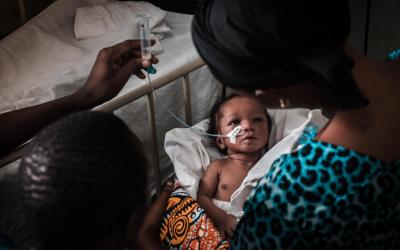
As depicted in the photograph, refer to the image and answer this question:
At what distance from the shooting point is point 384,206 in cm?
95

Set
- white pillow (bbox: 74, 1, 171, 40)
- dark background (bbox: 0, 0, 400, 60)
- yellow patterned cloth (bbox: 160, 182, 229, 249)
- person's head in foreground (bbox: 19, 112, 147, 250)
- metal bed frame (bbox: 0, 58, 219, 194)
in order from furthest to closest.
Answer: dark background (bbox: 0, 0, 400, 60) → white pillow (bbox: 74, 1, 171, 40) → yellow patterned cloth (bbox: 160, 182, 229, 249) → metal bed frame (bbox: 0, 58, 219, 194) → person's head in foreground (bbox: 19, 112, 147, 250)

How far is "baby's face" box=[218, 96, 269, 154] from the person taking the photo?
177 cm

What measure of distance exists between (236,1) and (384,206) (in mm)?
488

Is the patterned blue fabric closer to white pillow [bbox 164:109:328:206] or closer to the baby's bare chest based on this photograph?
white pillow [bbox 164:109:328:206]

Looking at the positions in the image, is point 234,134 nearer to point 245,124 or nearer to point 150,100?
point 245,124

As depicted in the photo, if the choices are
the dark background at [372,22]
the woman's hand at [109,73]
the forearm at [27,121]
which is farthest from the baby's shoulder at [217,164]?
the dark background at [372,22]

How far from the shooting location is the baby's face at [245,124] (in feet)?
5.80

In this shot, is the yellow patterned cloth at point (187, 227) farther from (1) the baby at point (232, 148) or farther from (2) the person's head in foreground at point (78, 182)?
(2) the person's head in foreground at point (78, 182)

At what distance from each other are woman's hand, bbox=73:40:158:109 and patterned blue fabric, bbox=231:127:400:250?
53cm

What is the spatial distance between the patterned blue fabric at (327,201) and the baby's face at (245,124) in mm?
764

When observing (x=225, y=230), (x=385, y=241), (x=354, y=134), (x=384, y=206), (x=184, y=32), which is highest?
(x=354, y=134)

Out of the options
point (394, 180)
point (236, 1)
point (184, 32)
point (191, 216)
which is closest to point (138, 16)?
point (184, 32)

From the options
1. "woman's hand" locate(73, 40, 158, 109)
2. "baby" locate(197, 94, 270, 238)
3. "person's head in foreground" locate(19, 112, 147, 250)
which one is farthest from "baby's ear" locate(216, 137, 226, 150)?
"person's head in foreground" locate(19, 112, 147, 250)

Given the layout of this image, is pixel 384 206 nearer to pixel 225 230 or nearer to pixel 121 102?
pixel 225 230
